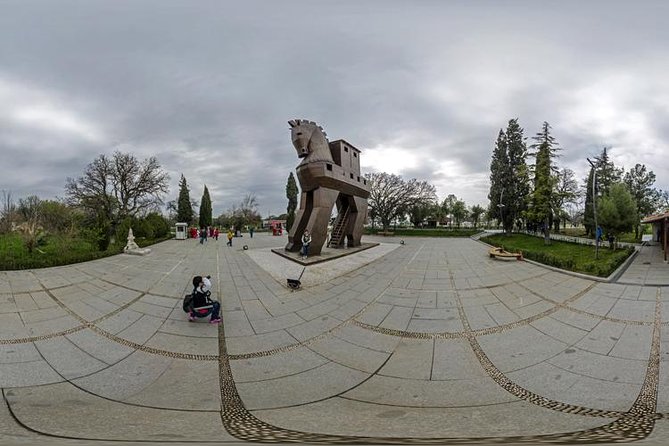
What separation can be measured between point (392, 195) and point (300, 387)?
123ft

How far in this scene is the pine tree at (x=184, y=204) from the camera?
41812mm

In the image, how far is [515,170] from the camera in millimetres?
32969

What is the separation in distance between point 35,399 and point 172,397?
1553mm

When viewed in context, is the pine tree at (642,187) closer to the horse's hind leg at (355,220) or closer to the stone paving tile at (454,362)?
the horse's hind leg at (355,220)

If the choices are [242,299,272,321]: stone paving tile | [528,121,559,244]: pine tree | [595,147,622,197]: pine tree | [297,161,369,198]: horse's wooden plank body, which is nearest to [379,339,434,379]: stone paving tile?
[242,299,272,321]: stone paving tile

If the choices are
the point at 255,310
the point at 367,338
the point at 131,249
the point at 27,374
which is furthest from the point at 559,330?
the point at 131,249

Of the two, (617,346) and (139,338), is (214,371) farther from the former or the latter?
(617,346)

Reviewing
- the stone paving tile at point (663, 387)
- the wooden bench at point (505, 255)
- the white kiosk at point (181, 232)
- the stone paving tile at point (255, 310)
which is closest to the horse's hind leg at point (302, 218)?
the stone paving tile at point (255, 310)

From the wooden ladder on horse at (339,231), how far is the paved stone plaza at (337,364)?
29.7 feet

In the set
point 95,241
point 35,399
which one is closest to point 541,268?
point 35,399

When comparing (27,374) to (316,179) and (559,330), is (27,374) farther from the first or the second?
(316,179)

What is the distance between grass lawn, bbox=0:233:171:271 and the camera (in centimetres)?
824

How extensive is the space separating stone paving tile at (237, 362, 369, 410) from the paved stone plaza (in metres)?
0.02

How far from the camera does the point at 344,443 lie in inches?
108
